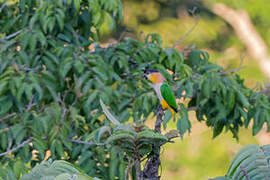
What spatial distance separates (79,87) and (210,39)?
7.21 metres

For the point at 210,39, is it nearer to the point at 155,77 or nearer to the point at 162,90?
the point at 155,77

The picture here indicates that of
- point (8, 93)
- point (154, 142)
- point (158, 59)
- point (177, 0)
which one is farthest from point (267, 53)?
point (154, 142)

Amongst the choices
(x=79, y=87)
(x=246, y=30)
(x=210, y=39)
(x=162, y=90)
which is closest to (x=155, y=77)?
(x=162, y=90)

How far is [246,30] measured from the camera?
11031 mm

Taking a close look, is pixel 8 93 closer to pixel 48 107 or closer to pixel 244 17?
pixel 48 107

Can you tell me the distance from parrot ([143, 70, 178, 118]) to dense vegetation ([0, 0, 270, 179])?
0.55 feet

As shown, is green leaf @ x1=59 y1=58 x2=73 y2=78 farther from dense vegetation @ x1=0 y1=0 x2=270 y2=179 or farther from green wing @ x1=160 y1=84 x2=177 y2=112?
green wing @ x1=160 y1=84 x2=177 y2=112

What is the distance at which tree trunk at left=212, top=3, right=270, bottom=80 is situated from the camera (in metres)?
10.8

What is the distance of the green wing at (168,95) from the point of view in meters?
3.00

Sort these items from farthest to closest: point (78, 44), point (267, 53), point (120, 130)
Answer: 1. point (267, 53)
2. point (78, 44)
3. point (120, 130)

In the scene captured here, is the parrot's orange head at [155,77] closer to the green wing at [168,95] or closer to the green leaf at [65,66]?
Answer: the green wing at [168,95]

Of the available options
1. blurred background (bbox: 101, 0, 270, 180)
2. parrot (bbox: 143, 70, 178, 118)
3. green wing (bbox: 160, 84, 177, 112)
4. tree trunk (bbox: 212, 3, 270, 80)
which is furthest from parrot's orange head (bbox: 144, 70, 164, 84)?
tree trunk (bbox: 212, 3, 270, 80)

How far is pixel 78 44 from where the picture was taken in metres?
3.60

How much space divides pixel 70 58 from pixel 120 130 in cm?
170
